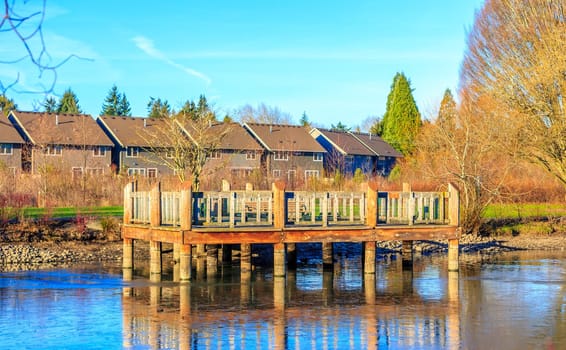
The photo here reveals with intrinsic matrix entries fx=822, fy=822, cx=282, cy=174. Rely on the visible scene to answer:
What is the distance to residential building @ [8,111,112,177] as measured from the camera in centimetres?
7094

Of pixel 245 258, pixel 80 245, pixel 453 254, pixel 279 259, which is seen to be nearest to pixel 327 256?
pixel 245 258

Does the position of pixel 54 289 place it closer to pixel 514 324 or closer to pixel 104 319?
pixel 104 319

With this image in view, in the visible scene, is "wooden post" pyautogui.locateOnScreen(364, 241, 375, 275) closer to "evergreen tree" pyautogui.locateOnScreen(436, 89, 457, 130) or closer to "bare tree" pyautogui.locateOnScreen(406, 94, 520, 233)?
"bare tree" pyautogui.locateOnScreen(406, 94, 520, 233)

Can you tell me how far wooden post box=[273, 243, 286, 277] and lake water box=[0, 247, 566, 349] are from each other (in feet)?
0.76

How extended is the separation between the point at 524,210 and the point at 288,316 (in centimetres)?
2953

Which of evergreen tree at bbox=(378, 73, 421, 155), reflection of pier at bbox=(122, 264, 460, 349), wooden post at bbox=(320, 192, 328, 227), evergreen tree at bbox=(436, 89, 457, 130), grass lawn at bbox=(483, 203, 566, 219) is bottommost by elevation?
reflection of pier at bbox=(122, 264, 460, 349)

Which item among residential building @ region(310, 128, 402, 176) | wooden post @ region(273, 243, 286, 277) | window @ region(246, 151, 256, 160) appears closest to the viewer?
wooden post @ region(273, 243, 286, 277)

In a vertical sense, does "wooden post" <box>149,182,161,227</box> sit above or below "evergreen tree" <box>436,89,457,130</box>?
below

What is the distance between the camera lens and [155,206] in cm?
2478

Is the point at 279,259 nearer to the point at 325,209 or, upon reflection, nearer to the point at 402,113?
the point at 325,209

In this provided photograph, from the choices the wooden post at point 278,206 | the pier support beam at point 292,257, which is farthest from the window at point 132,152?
the wooden post at point 278,206

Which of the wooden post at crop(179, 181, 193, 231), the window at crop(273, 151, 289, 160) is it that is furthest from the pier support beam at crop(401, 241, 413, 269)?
the window at crop(273, 151, 289, 160)

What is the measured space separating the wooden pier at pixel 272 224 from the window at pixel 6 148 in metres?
49.3

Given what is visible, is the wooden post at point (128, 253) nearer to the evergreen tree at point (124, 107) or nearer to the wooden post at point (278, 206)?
the wooden post at point (278, 206)
